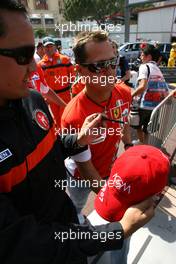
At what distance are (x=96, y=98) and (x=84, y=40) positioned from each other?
42 centimetres

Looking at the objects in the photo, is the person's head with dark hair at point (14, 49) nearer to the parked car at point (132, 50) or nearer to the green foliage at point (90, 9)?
the parked car at point (132, 50)

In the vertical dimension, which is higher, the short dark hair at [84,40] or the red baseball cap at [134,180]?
the short dark hair at [84,40]

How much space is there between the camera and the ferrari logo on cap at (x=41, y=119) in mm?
1259

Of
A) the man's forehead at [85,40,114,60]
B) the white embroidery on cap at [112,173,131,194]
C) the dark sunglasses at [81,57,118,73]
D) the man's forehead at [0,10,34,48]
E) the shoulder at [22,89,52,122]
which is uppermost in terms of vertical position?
the man's forehead at [0,10,34,48]

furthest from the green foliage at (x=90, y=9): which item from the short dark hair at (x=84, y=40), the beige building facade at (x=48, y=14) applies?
the short dark hair at (x=84, y=40)

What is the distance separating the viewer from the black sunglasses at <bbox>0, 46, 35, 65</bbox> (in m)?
1.03

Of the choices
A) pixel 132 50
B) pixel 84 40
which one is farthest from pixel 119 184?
pixel 132 50

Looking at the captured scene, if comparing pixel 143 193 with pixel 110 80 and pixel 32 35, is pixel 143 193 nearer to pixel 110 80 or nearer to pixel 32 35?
pixel 32 35

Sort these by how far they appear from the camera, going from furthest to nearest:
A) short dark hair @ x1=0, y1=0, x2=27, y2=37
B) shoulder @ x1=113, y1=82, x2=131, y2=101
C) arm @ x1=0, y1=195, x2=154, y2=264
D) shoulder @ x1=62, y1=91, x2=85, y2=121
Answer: shoulder @ x1=113, y1=82, x2=131, y2=101, shoulder @ x1=62, y1=91, x2=85, y2=121, short dark hair @ x1=0, y1=0, x2=27, y2=37, arm @ x1=0, y1=195, x2=154, y2=264

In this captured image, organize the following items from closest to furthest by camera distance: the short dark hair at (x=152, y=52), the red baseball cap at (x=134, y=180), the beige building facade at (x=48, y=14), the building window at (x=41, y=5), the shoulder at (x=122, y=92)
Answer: the red baseball cap at (x=134, y=180) < the shoulder at (x=122, y=92) < the short dark hair at (x=152, y=52) < the building window at (x=41, y=5) < the beige building facade at (x=48, y=14)

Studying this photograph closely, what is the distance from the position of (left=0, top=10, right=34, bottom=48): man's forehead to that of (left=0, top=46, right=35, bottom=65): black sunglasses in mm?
19

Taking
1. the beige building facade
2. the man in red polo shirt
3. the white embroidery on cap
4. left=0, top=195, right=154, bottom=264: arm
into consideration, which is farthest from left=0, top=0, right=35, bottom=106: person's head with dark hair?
the beige building facade

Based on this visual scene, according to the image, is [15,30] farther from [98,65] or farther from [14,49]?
[98,65]

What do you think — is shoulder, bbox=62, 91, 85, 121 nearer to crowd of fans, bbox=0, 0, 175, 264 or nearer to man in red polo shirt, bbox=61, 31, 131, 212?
man in red polo shirt, bbox=61, 31, 131, 212
